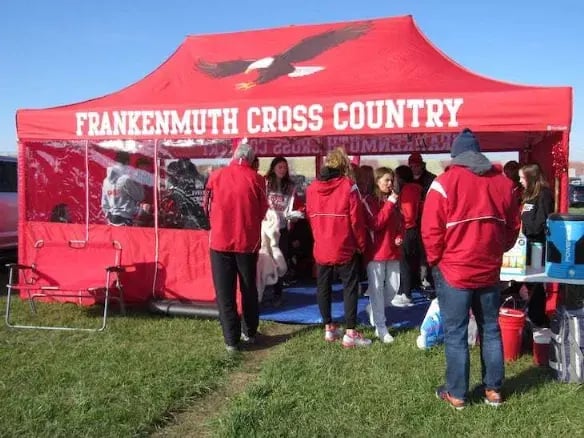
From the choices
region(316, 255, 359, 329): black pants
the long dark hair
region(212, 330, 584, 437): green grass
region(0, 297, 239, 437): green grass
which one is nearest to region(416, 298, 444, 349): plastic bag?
region(212, 330, 584, 437): green grass

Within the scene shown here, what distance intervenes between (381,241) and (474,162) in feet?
5.58

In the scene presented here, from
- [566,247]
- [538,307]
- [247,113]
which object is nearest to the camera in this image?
[566,247]

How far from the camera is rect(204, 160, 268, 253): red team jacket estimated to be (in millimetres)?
4801

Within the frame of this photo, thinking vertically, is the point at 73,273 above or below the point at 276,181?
below

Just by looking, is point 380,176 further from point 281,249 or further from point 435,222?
point 281,249

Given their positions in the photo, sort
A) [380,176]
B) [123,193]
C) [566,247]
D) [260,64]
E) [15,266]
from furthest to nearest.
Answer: [260,64] < [123,193] < [15,266] < [380,176] < [566,247]

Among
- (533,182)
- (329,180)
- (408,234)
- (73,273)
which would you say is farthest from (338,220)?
(73,273)

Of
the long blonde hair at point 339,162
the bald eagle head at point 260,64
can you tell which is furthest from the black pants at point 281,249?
the bald eagle head at point 260,64

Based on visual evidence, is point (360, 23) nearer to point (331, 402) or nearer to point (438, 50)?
point (438, 50)

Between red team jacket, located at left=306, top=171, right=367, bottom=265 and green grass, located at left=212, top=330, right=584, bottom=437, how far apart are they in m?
0.85

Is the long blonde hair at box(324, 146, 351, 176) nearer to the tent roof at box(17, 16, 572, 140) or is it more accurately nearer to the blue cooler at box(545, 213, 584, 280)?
the tent roof at box(17, 16, 572, 140)

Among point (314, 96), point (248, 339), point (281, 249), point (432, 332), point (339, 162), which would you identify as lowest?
point (248, 339)

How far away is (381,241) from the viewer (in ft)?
16.7

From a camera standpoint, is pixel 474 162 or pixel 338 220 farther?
pixel 338 220
